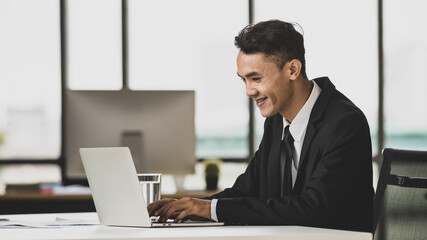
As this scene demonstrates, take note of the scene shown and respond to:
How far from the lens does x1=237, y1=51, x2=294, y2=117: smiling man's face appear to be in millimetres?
2254

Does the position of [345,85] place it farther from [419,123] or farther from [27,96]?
[27,96]

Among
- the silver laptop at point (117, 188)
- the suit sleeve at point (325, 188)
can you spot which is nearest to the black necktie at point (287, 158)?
the suit sleeve at point (325, 188)

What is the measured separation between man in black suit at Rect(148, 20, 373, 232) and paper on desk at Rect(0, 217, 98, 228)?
203mm

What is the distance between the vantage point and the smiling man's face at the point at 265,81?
225 cm

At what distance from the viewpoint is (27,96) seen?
615 centimetres

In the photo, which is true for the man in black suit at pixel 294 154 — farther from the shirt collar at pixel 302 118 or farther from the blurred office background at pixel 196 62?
the blurred office background at pixel 196 62

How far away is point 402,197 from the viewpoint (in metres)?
2.34

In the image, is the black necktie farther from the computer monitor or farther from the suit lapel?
the computer monitor

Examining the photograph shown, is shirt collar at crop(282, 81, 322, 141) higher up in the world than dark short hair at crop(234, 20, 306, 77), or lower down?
lower down

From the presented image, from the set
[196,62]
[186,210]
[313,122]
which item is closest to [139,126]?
[313,122]

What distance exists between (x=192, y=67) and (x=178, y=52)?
0.19 m

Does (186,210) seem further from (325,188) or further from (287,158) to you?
(287,158)

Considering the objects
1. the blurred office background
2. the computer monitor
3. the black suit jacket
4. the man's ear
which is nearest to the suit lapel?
the black suit jacket

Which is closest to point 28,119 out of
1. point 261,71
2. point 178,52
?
point 178,52
